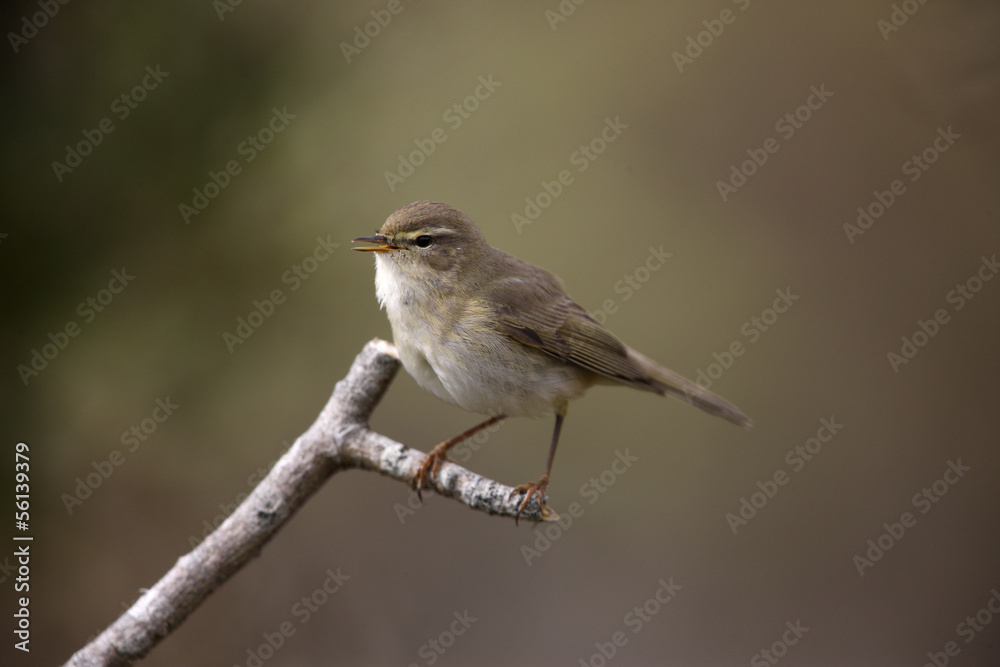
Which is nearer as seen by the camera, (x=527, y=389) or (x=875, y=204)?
(x=527, y=389)

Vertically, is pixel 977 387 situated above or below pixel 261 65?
above

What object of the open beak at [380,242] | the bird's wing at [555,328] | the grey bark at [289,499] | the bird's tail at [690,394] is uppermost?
the bird's tail at [690,394]

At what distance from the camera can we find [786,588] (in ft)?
18.3

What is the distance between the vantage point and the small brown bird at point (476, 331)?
338cm

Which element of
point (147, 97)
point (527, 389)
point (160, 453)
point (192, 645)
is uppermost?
point (527, 389)

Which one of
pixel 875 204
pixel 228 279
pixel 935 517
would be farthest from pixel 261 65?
pixel 935 517

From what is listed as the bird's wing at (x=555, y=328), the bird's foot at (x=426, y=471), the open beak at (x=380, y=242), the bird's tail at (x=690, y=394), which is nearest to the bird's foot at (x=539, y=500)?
the bird's foot at (x=426, y=471)

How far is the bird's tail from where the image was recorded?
151 inches

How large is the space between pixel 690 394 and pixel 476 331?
1.21 m

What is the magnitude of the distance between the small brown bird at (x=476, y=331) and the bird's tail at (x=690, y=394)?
0.01 metres

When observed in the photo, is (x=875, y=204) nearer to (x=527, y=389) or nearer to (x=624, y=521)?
(x=624, y=521)

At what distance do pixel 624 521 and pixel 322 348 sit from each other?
8.45 feet

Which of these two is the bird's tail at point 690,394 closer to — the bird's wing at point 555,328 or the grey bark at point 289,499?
the bird's wing at point 555,328

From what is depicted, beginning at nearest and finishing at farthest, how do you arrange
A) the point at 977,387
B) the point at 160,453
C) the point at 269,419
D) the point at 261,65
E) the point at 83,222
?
the point at 83,222
the point at 261,65
the point at 160,453
the point at 269,419
the point at 977,387
